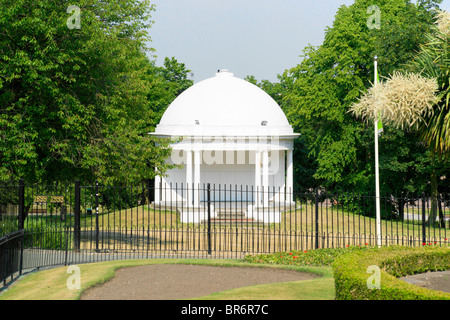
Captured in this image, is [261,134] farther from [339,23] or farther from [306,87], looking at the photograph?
[339,23]

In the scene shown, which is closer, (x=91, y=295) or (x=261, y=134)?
(x=91, y=295)

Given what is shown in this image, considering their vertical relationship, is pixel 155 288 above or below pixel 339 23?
below

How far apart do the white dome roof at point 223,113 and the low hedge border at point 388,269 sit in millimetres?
18360

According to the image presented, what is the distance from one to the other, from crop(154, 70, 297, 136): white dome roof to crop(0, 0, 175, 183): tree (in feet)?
31.2

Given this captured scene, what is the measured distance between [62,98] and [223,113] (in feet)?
46.4

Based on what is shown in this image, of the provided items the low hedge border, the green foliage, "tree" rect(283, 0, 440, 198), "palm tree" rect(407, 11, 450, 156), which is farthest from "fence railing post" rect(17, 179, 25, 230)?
"tree" rect(283, 0, 440, 198)

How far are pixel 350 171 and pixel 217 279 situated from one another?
91.4 feet

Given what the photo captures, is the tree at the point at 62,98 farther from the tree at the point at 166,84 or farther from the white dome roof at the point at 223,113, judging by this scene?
the tree at the point at 166,84

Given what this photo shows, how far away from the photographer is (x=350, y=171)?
39.9 metres

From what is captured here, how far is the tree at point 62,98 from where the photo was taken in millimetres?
18328

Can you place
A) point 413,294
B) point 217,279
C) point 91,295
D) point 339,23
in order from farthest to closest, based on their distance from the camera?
point 339,23 → point 217,279 → point 91,295 → point 413,294

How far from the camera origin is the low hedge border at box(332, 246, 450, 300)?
9242mm

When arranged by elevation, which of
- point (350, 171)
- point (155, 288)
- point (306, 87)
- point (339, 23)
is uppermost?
point (339, 23)
